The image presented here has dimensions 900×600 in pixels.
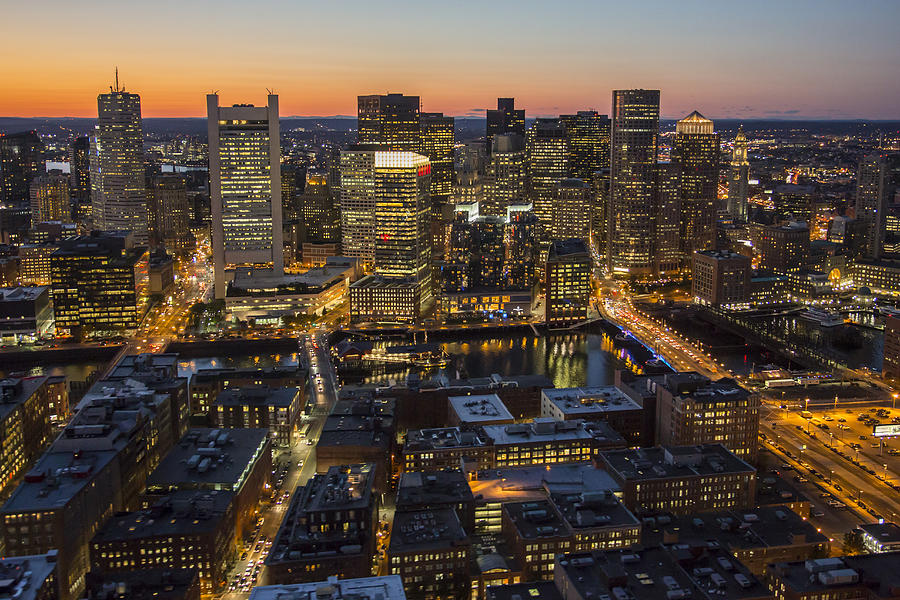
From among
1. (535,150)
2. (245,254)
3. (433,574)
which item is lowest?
(433,574)

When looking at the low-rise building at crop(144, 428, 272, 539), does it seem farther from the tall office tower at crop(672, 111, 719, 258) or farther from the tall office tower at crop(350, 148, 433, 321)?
the tall office tower at crop(672, 111, 719, 258)

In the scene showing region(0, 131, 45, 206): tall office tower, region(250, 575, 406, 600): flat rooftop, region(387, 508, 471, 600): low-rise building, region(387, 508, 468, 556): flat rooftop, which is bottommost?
region(387, 508, 471, 600): low-rise building

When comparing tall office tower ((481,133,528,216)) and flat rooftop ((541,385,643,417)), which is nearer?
flat rooftop ((541,385,643,417))

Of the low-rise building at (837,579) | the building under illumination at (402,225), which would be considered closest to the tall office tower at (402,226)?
the building under illumination at (402,225)

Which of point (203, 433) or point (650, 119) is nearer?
point (203, 433)

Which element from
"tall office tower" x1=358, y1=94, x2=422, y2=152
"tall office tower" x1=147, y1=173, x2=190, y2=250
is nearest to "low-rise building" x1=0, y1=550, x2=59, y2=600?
"tall office tower" x1=147, y1=173, x2=190, y2=250

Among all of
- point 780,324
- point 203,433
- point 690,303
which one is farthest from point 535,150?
point 203,433

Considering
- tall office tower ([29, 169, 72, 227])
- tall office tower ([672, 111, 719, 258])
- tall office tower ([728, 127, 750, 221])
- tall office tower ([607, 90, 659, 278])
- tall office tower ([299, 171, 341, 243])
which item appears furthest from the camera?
tall office tower ([728, 127, 750, 221])

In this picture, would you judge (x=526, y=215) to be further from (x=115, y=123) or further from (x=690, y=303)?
(x=115, y=123)
